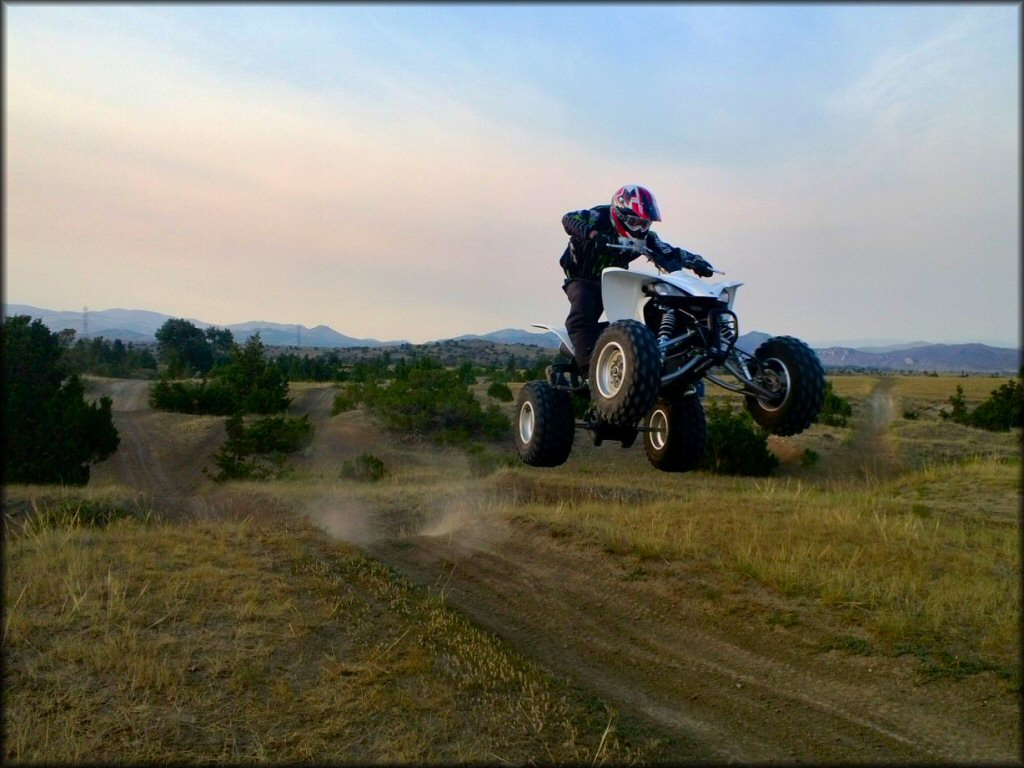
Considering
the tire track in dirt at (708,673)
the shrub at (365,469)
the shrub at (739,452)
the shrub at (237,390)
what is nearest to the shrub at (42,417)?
the shrub at (237,390)

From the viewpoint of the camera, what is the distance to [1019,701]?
9.91m

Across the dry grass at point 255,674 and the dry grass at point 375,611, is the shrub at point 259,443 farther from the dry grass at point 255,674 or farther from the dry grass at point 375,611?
the dry grass at point 255,674

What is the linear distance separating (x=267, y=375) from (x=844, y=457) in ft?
91.2

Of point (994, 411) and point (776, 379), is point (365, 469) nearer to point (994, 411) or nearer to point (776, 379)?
point (994, 411)

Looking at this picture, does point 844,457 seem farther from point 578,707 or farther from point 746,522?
point 578,707

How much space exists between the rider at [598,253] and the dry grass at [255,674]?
5485 millimetres

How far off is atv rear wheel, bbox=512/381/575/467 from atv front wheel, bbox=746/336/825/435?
1739mm

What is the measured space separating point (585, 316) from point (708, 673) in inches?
295

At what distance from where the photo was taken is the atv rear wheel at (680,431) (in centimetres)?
651

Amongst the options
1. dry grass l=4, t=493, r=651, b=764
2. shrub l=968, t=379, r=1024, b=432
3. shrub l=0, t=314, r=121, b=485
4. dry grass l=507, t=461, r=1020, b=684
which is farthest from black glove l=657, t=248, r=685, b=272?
shrub l=0, t=314, r=121, b=485

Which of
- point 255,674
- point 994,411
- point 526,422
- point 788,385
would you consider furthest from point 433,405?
point 788,385

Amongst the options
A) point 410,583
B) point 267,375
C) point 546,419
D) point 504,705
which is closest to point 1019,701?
point 504,705

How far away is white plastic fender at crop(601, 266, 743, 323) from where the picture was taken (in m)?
5.64

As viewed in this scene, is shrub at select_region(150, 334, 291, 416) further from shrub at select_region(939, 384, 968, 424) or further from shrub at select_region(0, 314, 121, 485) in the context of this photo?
shrub at select_region(939, 384, 968, 424)
